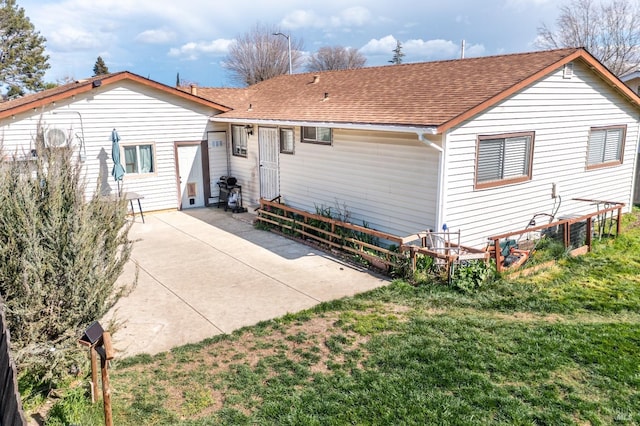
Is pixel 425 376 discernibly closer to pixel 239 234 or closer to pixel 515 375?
pixel 515 375

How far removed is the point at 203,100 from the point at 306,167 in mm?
4429

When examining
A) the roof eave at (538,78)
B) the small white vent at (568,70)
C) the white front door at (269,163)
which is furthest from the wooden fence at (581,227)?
the white front door at (269,163)

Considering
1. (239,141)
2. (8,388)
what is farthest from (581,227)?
(8,388)

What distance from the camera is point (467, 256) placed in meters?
8.38

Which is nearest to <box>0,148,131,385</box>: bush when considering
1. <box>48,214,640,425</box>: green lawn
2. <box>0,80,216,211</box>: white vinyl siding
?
<box>48,214,640,425</box>: green lawn

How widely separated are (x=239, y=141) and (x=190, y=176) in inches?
70.9

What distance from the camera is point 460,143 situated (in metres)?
9.09

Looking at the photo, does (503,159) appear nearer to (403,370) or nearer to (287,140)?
(287,140)

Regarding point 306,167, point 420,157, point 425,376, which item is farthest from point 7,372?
point 306,167

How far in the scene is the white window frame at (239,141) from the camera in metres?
14.7

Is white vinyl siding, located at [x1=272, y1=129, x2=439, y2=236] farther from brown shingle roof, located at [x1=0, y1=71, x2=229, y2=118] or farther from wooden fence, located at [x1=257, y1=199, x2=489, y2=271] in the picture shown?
brown shingle roof, located at [x1=0, y1=71, x2=229, y2=118]

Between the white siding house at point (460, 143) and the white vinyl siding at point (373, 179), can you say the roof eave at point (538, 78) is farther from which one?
the white vinyl siding at point (373, 179)

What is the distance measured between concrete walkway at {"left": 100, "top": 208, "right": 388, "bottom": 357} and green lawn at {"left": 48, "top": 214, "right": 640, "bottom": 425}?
1.65 ft

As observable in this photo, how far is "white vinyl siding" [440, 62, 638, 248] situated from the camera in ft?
30.5
